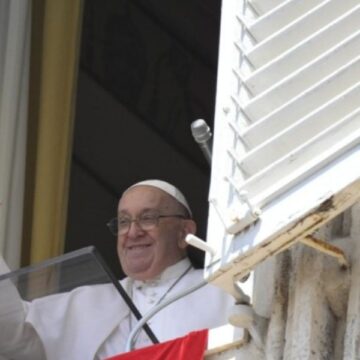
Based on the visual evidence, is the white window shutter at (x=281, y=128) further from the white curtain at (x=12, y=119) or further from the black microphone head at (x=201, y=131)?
the white curtain at (x=12, y=119)

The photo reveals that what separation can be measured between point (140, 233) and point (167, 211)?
6.0 inches

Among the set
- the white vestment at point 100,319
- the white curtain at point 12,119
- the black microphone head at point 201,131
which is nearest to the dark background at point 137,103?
the white curtain at point 12,119

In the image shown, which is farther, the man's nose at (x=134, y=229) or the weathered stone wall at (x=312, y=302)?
the man's nose at (x=134, y=229)

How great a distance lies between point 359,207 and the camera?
5062 millimetres

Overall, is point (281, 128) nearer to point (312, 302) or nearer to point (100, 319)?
point (312, 302)

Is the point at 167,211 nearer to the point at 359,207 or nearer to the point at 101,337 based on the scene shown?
the point at 101,337

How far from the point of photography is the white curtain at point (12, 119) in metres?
7.00

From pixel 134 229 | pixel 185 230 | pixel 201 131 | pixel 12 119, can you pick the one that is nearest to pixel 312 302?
pixel 201 131

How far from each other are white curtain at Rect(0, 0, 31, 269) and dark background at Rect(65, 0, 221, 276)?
0.48m

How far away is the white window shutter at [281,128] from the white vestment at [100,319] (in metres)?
0.83

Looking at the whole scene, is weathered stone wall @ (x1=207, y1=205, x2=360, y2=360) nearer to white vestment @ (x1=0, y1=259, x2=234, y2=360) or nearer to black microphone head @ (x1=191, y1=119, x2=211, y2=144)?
black microphone head @ (x1=191, y1=119, x2=211, y2=144)

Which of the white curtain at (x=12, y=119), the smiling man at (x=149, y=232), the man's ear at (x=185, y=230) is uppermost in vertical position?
the white curtain at (x=12, y=119)

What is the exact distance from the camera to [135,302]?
6.59 m

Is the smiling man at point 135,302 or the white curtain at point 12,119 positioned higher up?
the white curtain at point 12,119
